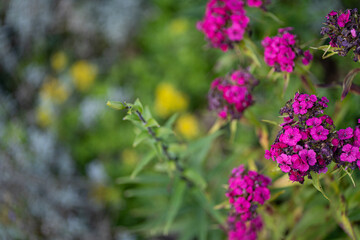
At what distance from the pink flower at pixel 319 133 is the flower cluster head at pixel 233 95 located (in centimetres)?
47

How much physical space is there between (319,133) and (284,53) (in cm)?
39

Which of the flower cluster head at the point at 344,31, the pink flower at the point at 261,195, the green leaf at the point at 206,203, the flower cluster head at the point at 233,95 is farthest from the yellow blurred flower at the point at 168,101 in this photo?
the flower cluster head at the point at 344,31

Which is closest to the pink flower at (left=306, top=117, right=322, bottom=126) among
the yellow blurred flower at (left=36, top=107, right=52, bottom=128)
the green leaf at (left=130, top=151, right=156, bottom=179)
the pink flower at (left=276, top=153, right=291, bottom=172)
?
the pink flower at (left=276, top=153, right=291, bottom=172)

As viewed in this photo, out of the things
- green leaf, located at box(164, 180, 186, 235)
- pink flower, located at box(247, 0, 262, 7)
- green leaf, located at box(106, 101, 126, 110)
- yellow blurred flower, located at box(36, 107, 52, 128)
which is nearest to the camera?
green leaf, located at box(106, 101, 126, 110)

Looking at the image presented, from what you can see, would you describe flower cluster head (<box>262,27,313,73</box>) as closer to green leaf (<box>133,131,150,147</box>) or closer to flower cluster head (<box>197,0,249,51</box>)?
flower cluster head (<box>197,0,249,51</box>)

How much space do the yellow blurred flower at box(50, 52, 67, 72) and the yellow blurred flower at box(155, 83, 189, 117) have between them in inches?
49.4

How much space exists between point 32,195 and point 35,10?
6.73ft

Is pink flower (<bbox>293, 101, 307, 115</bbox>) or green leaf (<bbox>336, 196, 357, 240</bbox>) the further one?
green leaf (<bbox>336, 196, 357, 240</bbox>)

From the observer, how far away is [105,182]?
9.04 feet

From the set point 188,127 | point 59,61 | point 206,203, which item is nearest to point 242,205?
point 206,203

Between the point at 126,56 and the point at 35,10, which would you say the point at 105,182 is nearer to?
the point at 126,56

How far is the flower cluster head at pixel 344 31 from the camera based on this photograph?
947 mm

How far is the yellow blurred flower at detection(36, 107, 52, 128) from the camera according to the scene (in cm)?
312

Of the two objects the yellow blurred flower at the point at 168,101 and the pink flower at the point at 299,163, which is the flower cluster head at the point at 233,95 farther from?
the yellow blurred flower at the point at 168,101
